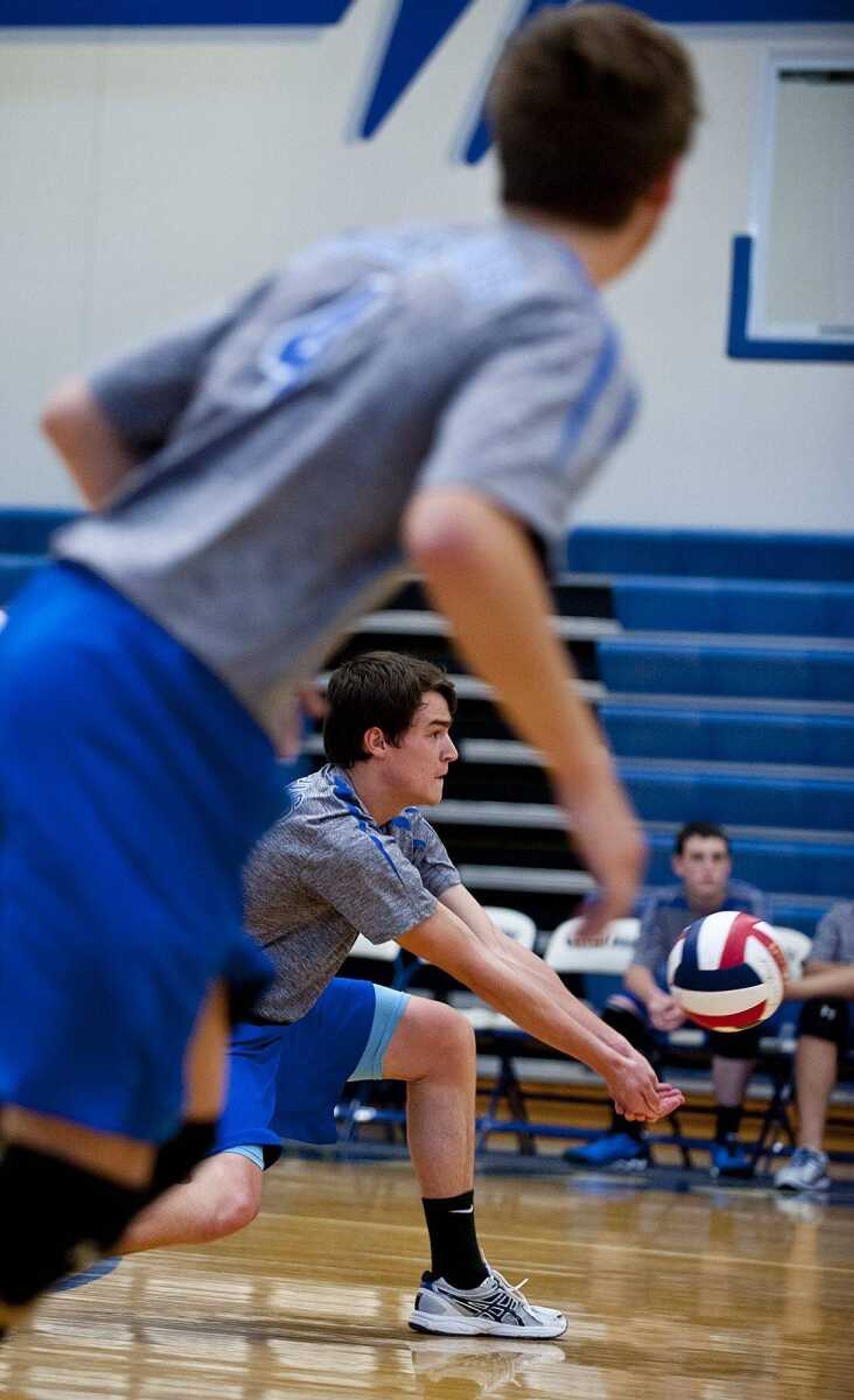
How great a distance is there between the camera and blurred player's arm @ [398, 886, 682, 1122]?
2904mm

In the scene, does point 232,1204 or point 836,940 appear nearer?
point 232,1204

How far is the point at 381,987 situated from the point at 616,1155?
3567 mm

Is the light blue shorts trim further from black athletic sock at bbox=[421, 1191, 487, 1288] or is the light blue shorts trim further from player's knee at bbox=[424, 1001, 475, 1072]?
black athletic sock at bbox=[421, 1191, 487, 1288]

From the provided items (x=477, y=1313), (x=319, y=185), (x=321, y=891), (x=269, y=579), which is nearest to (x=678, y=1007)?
(x=477, y=1313)

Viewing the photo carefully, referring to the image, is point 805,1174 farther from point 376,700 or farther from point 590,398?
point 590,398

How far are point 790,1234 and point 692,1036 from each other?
206cm

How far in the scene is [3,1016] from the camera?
4.40 ft

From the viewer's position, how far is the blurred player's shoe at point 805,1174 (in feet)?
21.0

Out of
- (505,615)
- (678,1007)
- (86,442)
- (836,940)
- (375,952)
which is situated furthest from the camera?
(375,952)

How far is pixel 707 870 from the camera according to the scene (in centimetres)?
705

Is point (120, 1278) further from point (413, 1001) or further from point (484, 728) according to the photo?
point (484, 728)

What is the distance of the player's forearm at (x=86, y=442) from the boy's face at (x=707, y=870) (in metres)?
5.66

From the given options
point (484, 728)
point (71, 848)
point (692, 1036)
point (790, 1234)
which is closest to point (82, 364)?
point (484, 728)

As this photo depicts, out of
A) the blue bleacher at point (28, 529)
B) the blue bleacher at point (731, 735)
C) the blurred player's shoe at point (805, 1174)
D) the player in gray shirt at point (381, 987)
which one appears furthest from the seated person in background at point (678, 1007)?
the blue bleacher at point (28, 529)
